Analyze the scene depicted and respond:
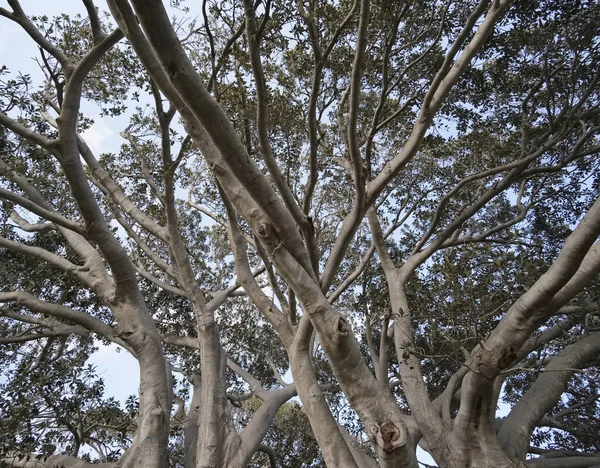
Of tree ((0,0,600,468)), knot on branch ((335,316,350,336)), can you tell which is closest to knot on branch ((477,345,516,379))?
tree ((0,0,600,468))

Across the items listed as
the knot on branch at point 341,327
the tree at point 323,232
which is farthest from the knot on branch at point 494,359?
the knot on branch at point 341,327

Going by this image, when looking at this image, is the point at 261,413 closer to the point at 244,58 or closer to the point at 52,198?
the point at 244,58

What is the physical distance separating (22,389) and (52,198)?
5837mm

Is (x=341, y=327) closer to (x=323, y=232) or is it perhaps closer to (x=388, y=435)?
(x=388, y=435)

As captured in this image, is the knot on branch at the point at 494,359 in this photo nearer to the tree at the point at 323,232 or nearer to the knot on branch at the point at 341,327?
the tree at the point at 323,232

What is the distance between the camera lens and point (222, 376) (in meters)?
6.54

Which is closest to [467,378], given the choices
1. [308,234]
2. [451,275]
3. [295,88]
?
[451,275]

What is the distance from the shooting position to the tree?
12.2 ft

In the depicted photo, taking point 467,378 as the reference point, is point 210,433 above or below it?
below

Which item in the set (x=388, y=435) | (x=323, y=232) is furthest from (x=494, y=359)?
(x=323, y=232)

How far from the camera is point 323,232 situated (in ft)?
32.5

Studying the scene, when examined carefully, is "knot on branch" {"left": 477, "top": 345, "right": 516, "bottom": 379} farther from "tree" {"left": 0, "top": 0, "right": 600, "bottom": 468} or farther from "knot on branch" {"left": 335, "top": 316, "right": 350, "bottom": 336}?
"knot on branch" {"left": 335, "top": 316, "right": 350, "bottom": 336}

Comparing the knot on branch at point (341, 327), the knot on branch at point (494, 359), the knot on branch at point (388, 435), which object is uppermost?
the knot on branch at point (494, 359)

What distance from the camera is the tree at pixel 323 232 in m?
3.73
